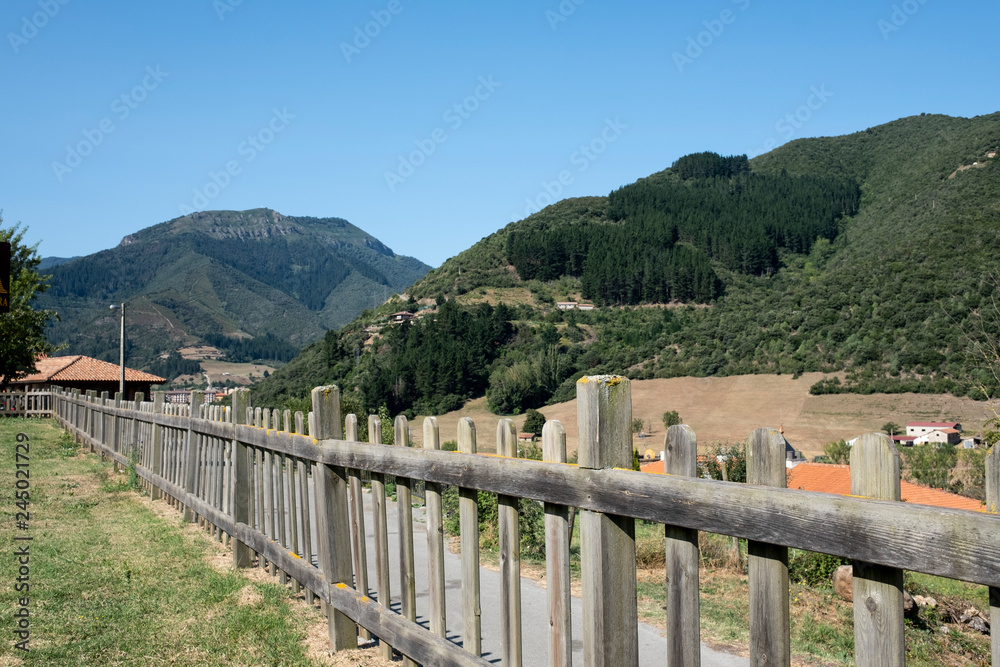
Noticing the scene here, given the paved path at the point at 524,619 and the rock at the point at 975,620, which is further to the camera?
the rock at the point at 975,620

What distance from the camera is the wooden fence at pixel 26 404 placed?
78.1ft

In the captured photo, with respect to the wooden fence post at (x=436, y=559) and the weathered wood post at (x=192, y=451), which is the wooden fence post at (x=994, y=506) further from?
the weathered wood post at (x=192, y=451)

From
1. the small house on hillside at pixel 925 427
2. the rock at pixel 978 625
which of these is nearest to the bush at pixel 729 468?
the rock at pixel 978 625

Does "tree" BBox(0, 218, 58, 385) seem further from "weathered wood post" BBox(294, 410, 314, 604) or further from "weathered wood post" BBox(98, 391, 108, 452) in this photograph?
"weathered wood post" BBox(294, 410, 314, 604)

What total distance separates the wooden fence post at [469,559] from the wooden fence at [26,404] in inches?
964

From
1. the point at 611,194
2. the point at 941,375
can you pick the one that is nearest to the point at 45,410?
the point at 941,375

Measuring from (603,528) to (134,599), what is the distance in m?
3.92

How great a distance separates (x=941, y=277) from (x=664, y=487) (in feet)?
190

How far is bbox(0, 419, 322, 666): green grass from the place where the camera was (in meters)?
4.12

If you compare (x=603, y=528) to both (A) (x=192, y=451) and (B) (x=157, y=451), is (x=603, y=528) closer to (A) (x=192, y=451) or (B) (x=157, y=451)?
(A) (x=192, y=451)

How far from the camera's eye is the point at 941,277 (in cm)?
5197

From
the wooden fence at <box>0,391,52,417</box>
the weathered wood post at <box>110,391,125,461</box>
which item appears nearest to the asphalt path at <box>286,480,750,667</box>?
the weathered wood post at <box>110,391,125,461</box>

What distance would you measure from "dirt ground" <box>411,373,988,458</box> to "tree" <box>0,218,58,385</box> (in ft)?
80.6

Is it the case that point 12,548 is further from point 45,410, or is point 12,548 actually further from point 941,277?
point 941,277
